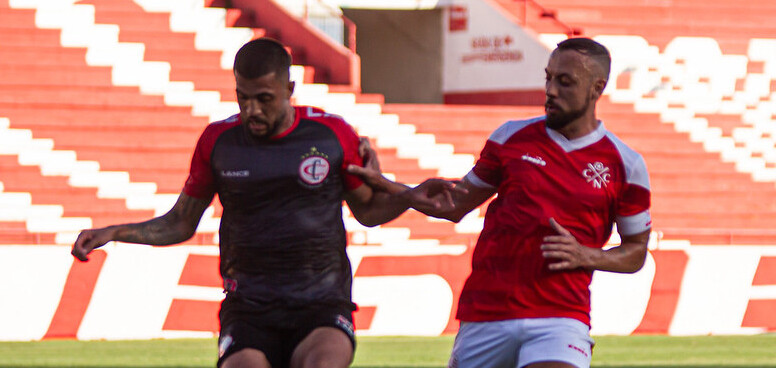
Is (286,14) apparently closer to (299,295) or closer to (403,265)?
(403,265)

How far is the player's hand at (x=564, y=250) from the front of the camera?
181 inches

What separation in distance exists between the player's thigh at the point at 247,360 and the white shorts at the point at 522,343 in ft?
2.77

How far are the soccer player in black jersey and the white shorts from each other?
1.63 ft

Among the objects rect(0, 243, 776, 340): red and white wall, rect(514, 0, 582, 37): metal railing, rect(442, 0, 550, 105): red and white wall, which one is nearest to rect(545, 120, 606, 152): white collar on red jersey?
rect(0, 243, 776, 340): red and white wall

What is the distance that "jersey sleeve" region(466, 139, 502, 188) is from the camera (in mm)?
4977

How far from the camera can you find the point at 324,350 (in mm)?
4488

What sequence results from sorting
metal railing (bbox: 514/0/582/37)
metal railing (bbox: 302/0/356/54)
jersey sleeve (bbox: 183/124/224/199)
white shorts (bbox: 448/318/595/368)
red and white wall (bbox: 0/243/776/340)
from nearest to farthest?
1. white shorts (bbox: 448/318/595/368)
2. jersey sleeve (bbox: 183/124/224/199)
3. red and white wall (bbox: 0/243/776/340)
4. metal railing (bbox: 302/0/356/54)
5. metal railing (bbox: 514/0/582/37)

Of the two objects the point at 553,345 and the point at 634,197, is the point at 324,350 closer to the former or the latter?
→ the point at 553,345

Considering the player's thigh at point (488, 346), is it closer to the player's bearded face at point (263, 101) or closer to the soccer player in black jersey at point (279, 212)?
the soccer player in black jersey at point (279, 212)

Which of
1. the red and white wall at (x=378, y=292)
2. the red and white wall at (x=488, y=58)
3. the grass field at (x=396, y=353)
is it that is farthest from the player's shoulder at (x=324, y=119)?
the red and white wall at (x=488, y=58)

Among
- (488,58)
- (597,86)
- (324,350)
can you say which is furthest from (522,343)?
(488,58)

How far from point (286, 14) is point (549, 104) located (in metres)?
14.0

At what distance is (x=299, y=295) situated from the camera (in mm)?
4676

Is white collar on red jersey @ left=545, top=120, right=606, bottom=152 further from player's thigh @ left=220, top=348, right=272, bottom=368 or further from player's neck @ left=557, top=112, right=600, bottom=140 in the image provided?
player's thigh @ left=220, top=348, right=272, bottom=368
